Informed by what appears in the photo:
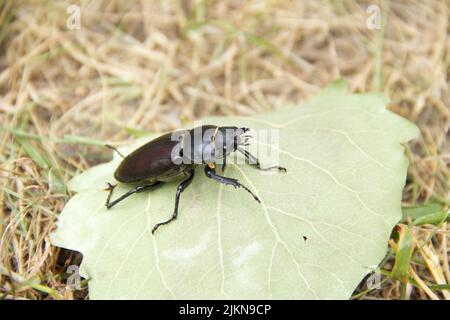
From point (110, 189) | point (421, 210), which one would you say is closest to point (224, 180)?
point (110, 189)

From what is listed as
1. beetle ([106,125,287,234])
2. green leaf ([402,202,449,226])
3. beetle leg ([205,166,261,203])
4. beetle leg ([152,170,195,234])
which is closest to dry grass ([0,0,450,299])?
green leaf ([402,202,449,226])

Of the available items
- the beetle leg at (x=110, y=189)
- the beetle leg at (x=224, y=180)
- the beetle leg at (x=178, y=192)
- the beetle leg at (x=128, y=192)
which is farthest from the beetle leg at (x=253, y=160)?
the beetle leg at (x=110, y=189)

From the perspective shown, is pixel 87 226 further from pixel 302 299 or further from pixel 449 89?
pixel 449 89

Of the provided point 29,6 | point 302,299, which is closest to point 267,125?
point 302,299

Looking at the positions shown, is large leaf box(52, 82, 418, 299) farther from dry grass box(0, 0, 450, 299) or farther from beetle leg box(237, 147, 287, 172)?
dry grass box(0, 0, 450, 299)

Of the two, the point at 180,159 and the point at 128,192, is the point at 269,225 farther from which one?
the point at 128,192

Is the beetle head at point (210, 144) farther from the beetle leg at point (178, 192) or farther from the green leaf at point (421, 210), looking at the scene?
the green leaf at point (421, 210)
